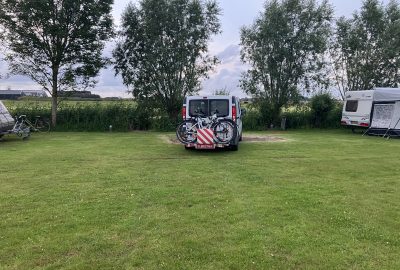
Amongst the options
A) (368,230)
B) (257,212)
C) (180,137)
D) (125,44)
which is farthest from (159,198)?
(125,44)

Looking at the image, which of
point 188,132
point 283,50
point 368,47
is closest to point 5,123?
point 188,132

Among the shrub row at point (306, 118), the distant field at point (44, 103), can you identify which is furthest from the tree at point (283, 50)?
the distant field at point (44, 103)

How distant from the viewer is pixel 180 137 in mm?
10125

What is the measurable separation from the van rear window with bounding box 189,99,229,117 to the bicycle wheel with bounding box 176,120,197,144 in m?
0.47

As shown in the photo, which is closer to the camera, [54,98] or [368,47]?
[54,98]

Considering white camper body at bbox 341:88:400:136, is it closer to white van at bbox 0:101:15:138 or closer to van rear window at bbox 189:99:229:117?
van rear window at bbox 189:99:229:117

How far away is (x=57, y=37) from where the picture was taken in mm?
16469

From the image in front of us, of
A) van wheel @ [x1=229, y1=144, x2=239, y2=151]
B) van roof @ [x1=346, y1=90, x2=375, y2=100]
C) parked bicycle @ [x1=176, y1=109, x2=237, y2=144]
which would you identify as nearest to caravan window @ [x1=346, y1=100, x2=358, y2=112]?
van roof @ [x1=346, y1=90, x2=375, y2=100]

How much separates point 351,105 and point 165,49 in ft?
30.4

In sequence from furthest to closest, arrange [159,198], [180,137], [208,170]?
[180,137], [208,170], [159,198]

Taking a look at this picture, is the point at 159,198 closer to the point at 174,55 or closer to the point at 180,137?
the point at 180,137

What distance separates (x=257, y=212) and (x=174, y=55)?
14.5 metres

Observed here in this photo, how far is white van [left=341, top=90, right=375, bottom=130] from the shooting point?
16188 mm

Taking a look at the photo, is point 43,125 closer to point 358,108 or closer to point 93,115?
point 93,115
